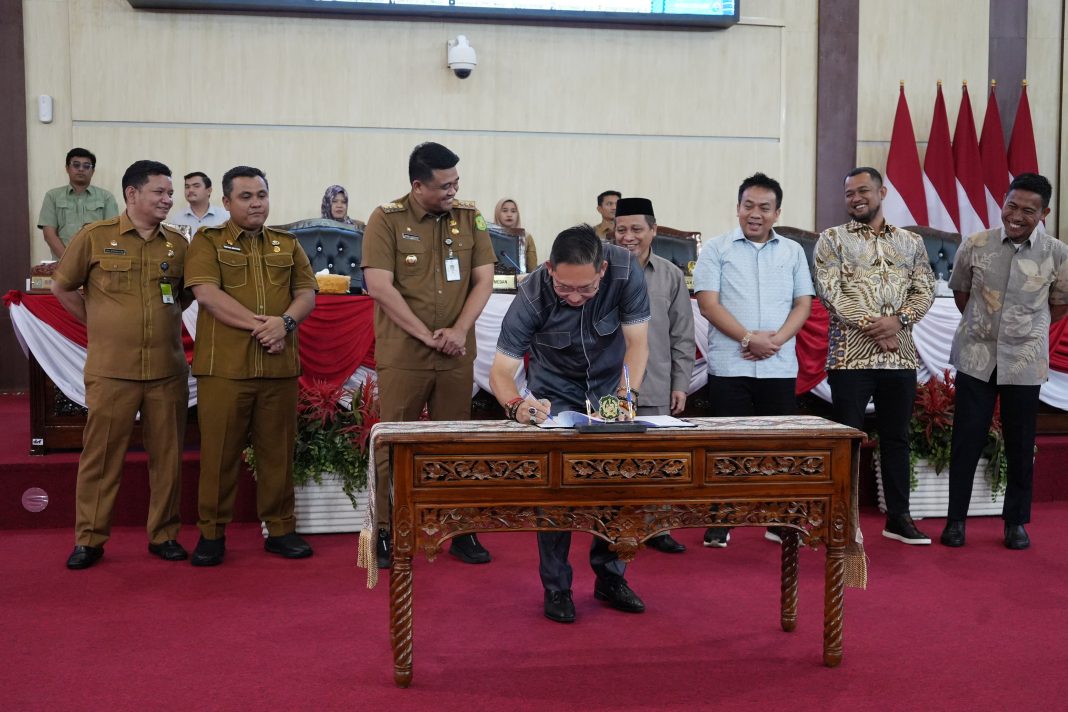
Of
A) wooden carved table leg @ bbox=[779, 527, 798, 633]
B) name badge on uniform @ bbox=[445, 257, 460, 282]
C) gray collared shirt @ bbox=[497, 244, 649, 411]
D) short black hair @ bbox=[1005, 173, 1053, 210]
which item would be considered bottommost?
wooden carved table leg @ bbox=[779, 527, 798, 633]

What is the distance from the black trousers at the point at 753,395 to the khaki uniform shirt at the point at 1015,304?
2.62 ft

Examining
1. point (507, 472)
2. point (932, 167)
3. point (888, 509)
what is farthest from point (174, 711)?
point (932, 167)

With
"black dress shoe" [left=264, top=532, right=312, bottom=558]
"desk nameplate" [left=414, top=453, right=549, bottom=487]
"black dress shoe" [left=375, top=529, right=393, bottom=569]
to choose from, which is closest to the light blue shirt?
"black dress shoe" [left=375, top=529, right=393, bottom=569]

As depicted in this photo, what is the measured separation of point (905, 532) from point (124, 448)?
10.2ft

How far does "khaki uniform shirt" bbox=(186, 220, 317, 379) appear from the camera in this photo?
12.5 feet

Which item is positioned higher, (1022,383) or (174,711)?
(1022,383)

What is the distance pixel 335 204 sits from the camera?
6.38m

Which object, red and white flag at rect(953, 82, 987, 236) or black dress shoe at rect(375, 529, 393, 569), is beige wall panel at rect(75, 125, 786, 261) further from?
black dress shoe at rect(375, 529, 393, 569)

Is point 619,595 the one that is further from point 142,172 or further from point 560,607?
point 142,172

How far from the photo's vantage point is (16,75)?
685 cm

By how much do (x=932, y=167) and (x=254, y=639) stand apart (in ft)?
21.1

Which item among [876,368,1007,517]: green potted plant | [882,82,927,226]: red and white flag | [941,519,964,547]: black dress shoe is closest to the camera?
[941,519,964,547]: black dress shoe

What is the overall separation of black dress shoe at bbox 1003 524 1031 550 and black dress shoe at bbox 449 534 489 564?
2.09m

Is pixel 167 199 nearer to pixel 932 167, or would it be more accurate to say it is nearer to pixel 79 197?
pixel 79 197
